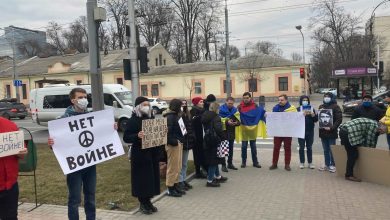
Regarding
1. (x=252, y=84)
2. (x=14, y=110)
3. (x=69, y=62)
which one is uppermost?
(x=69, y=62)

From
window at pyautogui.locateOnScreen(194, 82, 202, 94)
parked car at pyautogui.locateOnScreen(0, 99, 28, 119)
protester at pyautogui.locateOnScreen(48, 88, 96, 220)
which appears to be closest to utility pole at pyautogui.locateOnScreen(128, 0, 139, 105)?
protester at pyautogui.locateOnScreen(48, 88, 96, 220)

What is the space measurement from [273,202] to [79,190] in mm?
3344

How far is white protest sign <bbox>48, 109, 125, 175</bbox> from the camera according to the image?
548 centimetres

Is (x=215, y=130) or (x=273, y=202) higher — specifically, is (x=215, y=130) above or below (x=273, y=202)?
above

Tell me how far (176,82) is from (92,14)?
41106 mm

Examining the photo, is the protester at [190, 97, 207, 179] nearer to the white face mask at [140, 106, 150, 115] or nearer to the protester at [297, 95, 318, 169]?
the white face mask at [140, 106, 150, 115]

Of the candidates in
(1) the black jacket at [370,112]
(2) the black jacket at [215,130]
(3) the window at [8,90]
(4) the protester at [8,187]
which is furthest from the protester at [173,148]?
(3) the window at [8,90]

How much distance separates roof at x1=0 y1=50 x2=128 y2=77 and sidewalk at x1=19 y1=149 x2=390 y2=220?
156 feet

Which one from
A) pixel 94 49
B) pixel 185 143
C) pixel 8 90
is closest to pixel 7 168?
pixel 185 143

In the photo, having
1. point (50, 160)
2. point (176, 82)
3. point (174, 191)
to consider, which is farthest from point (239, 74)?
point (174, 191)

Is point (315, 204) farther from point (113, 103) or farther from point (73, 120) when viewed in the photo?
point (113, 103)

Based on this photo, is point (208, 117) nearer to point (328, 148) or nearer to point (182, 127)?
point (182, 127)

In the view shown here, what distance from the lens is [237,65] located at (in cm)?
5003

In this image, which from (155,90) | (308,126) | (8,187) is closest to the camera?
(8,187)
